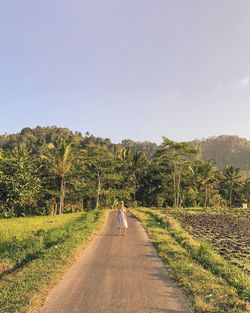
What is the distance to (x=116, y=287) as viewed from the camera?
30.7ft

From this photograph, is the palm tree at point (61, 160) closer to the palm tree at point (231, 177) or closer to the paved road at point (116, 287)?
the paved road at point (116, 287)

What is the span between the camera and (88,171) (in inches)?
2197

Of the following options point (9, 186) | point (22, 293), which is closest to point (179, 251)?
point (22, 293)

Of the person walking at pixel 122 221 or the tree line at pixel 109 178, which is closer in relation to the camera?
the person walking at pixel 122 221

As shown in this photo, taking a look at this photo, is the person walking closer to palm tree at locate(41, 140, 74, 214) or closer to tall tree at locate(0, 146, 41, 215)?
tall tree at locate(0, 146, 41, 215)

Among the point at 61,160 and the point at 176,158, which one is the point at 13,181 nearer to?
the point at 61,160

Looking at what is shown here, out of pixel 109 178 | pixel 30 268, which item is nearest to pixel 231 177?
pixel 109 178

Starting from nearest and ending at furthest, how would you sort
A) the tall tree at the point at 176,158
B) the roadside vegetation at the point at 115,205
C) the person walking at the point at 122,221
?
the roadside vegetation at the point at 115,205
the person walking at the point at 122,221
the tall tree at the point at 176,158

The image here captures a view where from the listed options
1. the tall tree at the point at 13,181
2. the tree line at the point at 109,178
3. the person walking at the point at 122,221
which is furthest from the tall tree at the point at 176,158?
the person walking at the point at 122,221

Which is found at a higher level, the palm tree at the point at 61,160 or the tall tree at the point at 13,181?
the palm tree at the point at 61,160

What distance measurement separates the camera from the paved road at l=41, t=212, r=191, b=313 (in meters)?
7.88

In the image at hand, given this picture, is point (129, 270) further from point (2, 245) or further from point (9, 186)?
point (9, 186)

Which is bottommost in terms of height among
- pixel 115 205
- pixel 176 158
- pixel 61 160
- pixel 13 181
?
pixel 115 205

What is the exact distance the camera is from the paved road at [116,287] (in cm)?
788
